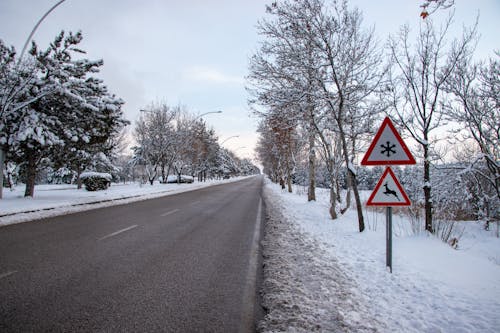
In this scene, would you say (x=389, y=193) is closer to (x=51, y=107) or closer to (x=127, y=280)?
(x=127, y=280)

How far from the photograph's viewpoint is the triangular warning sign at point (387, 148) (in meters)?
4.39

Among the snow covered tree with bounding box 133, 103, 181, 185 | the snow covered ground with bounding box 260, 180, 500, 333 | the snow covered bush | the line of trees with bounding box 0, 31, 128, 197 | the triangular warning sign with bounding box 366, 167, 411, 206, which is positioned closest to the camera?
the snow covered ground with bounding box 260, 180, 500, 333

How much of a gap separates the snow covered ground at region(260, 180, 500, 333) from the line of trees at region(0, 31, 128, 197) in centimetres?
1415

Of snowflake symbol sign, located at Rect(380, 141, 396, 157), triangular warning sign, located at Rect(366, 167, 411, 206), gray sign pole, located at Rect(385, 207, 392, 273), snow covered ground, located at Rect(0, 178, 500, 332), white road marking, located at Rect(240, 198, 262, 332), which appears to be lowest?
white road marking, located at Rect(240, 198, 262, 332)

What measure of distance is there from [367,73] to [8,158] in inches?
757

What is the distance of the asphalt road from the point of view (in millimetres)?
2715

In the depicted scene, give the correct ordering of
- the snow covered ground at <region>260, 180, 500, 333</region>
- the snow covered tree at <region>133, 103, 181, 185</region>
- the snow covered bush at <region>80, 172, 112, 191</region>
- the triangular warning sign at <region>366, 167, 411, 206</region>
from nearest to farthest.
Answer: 1. the snow covered ground at <region>260, 180, 500, 333</region>
2. the triangular warning sign at <region>366, 167, 411, 206</region>
3. the snow covered bush at <region>80, 172, 112, 191</region>
4. the snow covered tree at <region>133, 103, 181, 185</region>

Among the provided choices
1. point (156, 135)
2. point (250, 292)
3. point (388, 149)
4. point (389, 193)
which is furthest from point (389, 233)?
point (156, 135)

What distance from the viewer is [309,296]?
3.40m

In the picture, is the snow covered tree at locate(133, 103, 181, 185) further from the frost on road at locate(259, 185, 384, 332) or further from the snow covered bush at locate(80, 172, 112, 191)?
the frost on road at locate(259, 185, 384, 332)

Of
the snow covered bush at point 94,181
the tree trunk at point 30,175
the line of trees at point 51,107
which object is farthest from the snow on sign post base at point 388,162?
the snow covered bush at point 94,181

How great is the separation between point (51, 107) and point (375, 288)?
17988 mm

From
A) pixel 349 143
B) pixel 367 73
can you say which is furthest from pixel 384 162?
pixel 349 143

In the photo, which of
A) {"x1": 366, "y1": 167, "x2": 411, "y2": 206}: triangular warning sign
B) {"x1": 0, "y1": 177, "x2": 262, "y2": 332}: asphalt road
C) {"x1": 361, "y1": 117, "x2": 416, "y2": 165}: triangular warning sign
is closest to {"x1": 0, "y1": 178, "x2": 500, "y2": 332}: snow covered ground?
{"x1": 0, "y1": 177, "x2": 262, "y2": 332}: asphalt road
